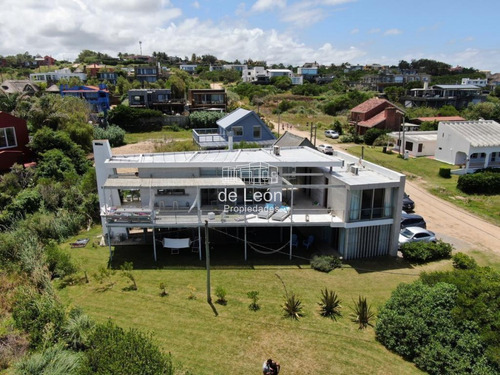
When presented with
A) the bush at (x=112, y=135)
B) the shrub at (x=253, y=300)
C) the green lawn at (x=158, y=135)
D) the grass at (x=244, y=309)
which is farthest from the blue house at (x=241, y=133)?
the shrub at (x=253, y=300)

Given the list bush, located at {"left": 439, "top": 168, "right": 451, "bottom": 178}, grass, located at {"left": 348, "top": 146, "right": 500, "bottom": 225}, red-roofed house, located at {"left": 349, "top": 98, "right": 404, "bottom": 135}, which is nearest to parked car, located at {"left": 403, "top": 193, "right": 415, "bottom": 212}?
grass, located at {"left": 348, "top": 146, "right": 500, "bottom": 225}

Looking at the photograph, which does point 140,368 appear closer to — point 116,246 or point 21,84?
point 116,246

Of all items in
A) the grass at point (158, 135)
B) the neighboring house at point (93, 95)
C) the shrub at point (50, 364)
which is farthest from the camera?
the neighboring house at point (93, 95)

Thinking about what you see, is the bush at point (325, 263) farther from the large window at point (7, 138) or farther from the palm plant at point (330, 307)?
the large window at point (7, 138)

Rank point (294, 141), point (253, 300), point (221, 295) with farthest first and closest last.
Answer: point (294, 141)
point (253, 300)
point (221, 295)

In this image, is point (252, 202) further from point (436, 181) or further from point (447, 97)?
point (447, 97)

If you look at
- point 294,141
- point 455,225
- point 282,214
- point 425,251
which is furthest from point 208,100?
point 425,251

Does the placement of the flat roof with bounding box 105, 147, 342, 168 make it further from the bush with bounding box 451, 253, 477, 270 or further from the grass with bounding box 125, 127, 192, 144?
the grass with bounding box 125, 127, 192, 144

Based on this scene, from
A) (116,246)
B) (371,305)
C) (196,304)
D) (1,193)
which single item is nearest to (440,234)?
(371,305)
